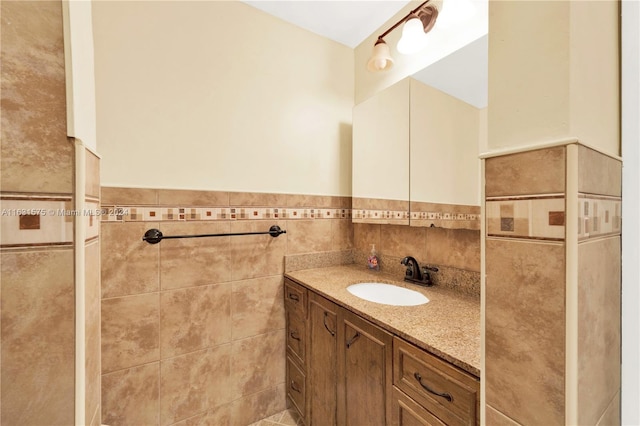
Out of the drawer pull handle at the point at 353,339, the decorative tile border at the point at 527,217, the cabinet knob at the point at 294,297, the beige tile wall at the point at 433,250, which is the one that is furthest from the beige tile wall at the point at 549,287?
the cabinet knob at the point at 294,297

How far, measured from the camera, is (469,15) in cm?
119

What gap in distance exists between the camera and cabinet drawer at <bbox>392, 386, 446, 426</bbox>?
77 cm

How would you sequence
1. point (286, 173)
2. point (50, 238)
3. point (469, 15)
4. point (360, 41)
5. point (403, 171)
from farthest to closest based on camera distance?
point (360, 41), point (286, 173), point (403, 171), point (469, 15), point (50, 238)

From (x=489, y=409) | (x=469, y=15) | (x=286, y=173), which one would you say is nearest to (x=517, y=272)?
(x=489, y=409)

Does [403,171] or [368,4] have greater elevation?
[368,4]

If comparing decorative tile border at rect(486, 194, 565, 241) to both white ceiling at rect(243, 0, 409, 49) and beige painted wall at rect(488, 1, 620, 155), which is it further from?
white ceiling at rect(243, 0, 409, 49)

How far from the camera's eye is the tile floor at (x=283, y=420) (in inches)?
61.2

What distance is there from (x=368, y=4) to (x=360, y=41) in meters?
0.35

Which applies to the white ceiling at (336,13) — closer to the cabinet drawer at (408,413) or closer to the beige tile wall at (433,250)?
the beige tile wall at (433,250)

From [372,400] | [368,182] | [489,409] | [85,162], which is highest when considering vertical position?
[368,182]

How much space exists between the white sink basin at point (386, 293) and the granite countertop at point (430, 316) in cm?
3

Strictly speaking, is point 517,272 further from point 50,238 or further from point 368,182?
point 368,182

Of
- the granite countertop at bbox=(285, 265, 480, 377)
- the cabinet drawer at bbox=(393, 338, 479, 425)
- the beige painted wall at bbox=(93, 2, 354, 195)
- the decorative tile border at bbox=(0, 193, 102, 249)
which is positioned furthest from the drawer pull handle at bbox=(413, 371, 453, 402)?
the beige painted wall at bbox=(93, 2, 354, 195)

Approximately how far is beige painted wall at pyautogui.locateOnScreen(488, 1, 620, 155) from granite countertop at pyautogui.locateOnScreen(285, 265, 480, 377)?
0.58 metres
